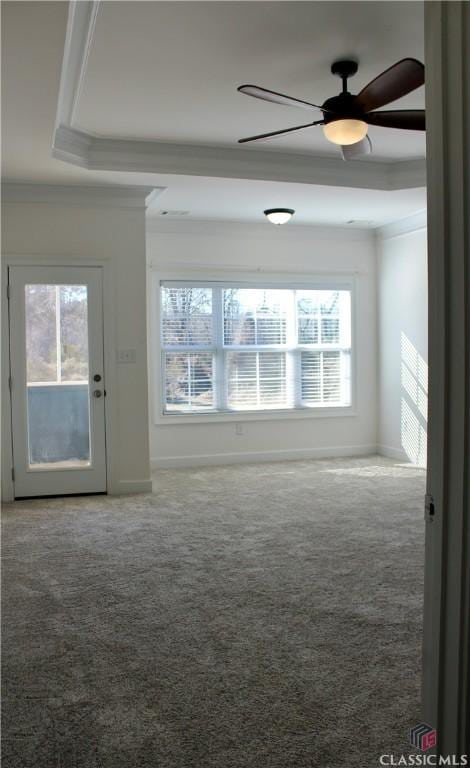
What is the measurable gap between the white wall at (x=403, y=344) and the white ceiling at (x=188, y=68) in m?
1.89

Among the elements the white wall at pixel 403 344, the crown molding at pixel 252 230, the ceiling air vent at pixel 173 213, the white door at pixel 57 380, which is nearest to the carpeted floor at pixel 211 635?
the white door at pixel 57 380

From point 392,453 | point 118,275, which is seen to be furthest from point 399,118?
point 392,453

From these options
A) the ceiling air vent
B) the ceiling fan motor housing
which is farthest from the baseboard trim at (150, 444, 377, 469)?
the ceiling fan motor housing

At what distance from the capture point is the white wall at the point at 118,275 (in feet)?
18.4

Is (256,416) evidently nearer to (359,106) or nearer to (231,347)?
(231,347)

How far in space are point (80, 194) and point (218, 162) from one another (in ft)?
4.30

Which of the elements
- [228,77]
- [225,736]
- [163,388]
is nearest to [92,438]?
[163,388]

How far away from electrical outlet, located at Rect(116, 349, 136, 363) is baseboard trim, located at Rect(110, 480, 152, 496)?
110cm

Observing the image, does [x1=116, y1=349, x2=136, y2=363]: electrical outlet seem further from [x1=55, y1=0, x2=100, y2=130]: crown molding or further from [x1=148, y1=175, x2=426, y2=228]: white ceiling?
[x1=55, y1=0, x2=100, y2=130]: crown molding

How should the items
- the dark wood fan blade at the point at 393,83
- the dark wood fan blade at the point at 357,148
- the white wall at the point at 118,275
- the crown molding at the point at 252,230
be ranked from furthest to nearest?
the crown molding at the point at 252,230 < the white wall at the point at 118,275 < the dark wood fan blade at the point at 357,148 < the dark wood fan blade at the point at 393,83

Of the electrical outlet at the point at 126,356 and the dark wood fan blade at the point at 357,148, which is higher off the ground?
the dark wood fan blade at the point at 357,148

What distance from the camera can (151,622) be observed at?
9.86 ft

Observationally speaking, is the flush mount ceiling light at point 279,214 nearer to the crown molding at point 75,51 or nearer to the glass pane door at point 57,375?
the glass pane door at point 57,375

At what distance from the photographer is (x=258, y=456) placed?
24.3ft
